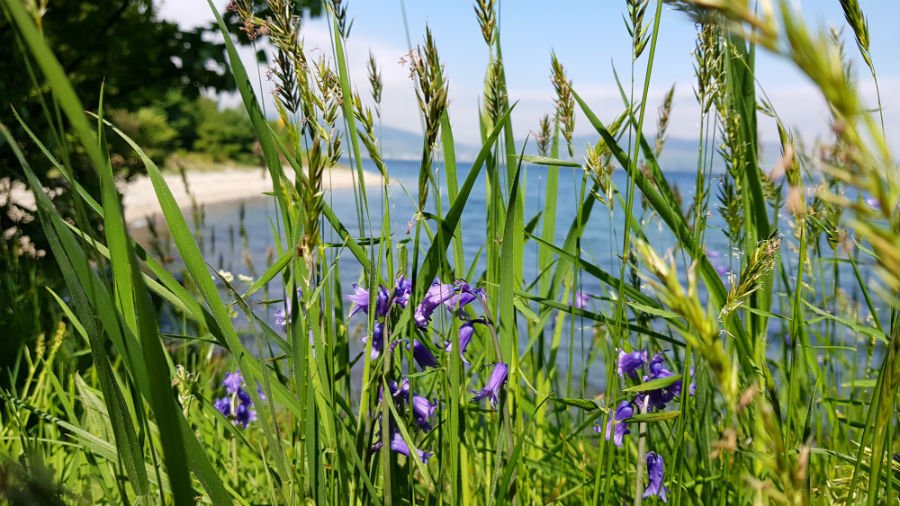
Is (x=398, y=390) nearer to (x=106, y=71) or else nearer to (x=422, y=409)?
(x=422, y=409)

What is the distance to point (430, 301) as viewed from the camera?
1.07m

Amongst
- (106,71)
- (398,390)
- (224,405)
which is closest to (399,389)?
(398,390)

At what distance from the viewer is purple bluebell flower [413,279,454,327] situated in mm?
1052

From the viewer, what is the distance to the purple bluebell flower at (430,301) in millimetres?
1052

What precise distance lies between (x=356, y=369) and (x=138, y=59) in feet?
9.86

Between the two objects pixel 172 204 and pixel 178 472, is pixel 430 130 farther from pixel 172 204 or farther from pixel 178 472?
pixel 178 472

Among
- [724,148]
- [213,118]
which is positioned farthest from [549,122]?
[213,118]

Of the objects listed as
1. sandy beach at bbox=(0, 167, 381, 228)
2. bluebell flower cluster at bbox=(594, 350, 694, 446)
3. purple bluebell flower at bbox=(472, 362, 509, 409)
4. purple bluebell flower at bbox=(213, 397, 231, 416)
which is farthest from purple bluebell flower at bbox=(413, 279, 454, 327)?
sandy beach at bbox=(0, 167, 381, 228)

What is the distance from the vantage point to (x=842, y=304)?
7.61 feet

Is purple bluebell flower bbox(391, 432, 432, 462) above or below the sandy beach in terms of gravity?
above

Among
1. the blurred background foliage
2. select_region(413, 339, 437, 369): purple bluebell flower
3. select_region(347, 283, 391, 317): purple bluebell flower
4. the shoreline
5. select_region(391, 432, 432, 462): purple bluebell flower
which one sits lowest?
the shoreline

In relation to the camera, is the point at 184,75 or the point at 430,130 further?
the point at 184,75

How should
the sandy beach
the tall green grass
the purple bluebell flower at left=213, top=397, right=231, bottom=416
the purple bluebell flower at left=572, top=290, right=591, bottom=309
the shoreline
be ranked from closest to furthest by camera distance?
the tall green grass → the purple bluebell flower at left=572, top=290, right=591, bottom=309 → the purple bluebell flower at left=213, top=397, right=231, bottom=416 → the sandy beach → the shoreline

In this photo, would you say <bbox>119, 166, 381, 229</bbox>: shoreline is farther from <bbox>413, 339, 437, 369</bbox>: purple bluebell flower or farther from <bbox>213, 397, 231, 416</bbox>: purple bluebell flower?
<bbox>413, 339, 437, 369</bbox>: purple bluebell flower
